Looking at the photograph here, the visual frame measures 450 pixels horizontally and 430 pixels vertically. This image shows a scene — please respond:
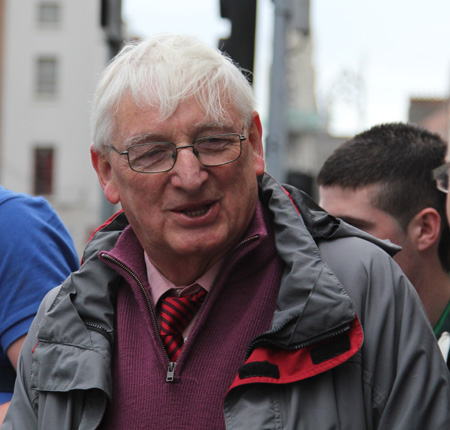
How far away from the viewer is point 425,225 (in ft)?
10.9

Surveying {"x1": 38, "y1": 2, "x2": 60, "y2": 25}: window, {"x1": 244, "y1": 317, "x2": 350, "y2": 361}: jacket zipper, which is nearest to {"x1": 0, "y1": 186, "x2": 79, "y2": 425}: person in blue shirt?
{"x1": 244, "y1": 317, "x2": 350, "y2": 361}: jacket zipper

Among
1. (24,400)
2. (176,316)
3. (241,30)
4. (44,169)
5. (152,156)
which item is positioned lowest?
(44,169)

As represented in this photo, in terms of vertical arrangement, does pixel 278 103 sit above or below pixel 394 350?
above

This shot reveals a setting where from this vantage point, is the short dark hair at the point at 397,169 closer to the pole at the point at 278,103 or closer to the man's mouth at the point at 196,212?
the man's mouth at the point at 196,212

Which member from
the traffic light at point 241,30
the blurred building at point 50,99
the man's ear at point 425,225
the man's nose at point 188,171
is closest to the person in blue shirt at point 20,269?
the man's nose at point 188,171

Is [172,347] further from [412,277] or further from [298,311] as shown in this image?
[412,277]

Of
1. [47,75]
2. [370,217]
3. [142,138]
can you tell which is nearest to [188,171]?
[142,138]

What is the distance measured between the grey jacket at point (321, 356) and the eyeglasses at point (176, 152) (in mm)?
257

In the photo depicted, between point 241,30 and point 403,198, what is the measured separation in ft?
6.67

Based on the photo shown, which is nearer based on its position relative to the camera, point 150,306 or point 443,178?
point 150,306

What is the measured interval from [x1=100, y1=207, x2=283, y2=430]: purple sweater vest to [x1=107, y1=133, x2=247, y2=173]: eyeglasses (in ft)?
0.77

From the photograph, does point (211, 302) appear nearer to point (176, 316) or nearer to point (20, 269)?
point (176, 316)

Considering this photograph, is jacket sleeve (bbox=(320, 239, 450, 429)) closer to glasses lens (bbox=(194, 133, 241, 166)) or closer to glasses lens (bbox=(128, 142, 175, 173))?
glasses lens (bbox=(194, 133, 241, 166))

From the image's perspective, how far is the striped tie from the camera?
2.42 meters
